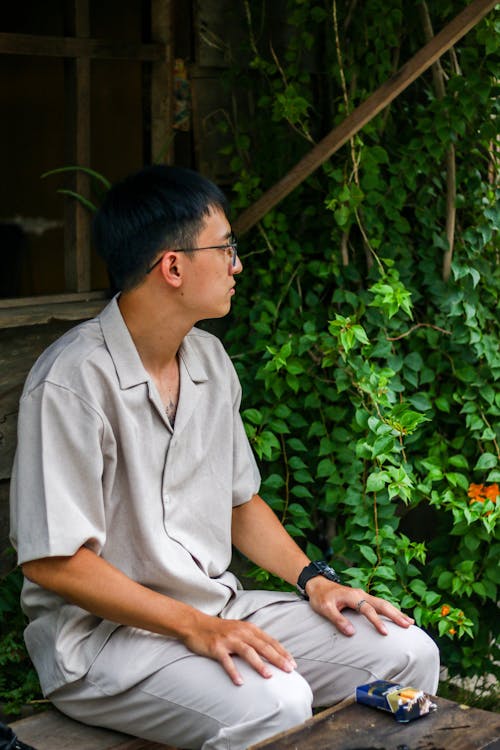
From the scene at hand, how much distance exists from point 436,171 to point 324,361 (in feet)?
2.47

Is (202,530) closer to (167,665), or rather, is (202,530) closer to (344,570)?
(167,665)

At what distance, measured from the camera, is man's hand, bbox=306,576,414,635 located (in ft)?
7.87

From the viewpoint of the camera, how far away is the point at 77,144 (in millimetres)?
3066

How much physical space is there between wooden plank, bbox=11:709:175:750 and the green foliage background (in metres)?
1.00

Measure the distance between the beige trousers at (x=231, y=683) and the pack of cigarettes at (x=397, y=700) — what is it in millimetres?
127

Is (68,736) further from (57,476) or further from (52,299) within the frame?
(52,299)

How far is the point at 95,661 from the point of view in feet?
7.25

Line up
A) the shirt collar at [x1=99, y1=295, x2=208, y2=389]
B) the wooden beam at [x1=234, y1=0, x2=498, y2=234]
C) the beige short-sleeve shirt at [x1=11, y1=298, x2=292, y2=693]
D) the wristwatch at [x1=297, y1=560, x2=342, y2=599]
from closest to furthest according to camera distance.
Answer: the beige short-sleeve shirt at [x1=11, y1=298, x2=292, y2=693]
the shirt collar at [x1=99, y1=295, x2=208, y2=389]
the wristwatch at [x1=297, y1=560, x2=342, y2=599]
the wooden beam at [x1=234, y1=0, x2=498, y2=234]

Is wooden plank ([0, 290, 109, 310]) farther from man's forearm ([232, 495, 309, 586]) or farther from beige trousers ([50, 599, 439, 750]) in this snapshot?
beige trousers ([50, 599, 439, 750])

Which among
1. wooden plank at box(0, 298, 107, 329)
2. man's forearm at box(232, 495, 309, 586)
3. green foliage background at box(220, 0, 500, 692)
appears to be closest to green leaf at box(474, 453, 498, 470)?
green foliage background at box(220, 0, 500, 692)

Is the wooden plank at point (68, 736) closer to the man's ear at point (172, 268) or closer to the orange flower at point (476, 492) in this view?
the man's ear at point (172, 268)

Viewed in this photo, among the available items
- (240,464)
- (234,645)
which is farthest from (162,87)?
(234,645)

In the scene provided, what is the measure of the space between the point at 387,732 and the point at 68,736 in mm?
681

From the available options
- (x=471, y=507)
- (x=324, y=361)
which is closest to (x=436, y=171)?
(x=324, y=361)
